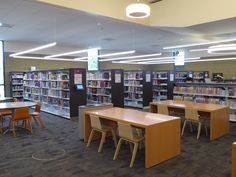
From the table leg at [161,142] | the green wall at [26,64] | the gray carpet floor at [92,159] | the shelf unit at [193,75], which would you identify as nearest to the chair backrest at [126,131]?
the table leg at [161,142]

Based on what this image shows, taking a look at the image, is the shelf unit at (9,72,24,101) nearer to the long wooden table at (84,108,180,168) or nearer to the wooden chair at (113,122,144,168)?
the long wooden table at (84,108,180,168)

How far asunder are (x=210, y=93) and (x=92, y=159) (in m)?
5.04

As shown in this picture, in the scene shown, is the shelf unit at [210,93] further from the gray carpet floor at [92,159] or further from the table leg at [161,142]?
the table leg at [161,142]

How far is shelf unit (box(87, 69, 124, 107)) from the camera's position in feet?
30.4

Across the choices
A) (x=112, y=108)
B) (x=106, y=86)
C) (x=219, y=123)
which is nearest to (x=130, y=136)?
(x=112, y=108)

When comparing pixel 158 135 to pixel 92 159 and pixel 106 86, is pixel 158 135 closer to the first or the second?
pixel 92 159

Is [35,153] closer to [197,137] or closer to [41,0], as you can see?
[41,0]

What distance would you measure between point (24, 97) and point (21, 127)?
5.34 m

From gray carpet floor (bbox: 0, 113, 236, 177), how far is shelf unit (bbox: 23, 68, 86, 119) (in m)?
2.45

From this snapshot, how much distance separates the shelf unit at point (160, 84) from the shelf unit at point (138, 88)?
68 centimetres

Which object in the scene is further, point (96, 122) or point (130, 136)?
point (96, 122)

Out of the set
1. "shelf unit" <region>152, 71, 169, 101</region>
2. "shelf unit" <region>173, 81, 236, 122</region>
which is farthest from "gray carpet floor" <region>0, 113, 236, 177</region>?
"shelf unit" <region>152, 71, 169, 101</region>

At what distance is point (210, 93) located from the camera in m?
7.40

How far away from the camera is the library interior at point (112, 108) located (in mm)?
3861
